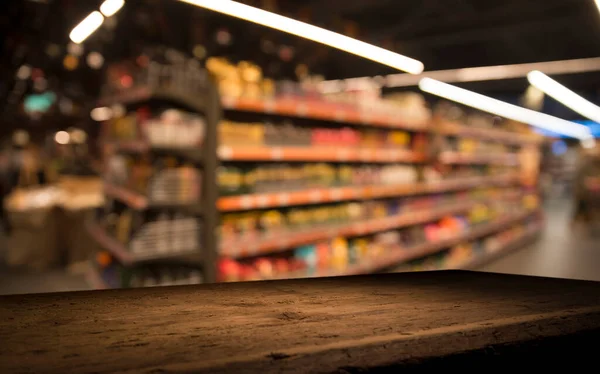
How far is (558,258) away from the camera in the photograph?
7664 millimetres

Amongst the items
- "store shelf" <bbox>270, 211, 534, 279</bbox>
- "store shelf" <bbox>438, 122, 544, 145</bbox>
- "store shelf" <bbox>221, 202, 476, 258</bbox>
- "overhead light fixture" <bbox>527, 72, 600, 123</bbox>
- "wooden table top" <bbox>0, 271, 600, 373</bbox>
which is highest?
"overhead light fixture" <bbox>527, 72, 600, 123</bbox>

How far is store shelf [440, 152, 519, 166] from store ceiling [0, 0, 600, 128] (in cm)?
112

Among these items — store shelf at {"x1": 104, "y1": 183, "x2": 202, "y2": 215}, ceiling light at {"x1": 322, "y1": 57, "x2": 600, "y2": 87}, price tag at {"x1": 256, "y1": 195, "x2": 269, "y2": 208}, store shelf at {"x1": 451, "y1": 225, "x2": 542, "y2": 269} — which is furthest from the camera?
store shelf at {"x1": 451, "y1": 225, "x2": 542, "y2": 269}

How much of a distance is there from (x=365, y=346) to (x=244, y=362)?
0.20 metres

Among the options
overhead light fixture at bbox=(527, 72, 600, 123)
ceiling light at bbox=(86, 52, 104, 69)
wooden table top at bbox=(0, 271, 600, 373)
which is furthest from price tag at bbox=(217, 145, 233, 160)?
ceiling light at bbox=(86, 52, 104, 69)

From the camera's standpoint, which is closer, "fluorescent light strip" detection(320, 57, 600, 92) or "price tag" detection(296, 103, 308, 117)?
"price tag" detection(296, 103, 308, 117)

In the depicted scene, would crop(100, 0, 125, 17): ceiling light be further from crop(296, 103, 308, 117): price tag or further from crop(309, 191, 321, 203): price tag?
crop(309, 191, 321, 203): price tag

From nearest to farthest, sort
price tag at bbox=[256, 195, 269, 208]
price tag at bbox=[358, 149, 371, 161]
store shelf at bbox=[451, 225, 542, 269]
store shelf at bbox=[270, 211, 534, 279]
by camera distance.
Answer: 1. price tag at bbox=[256, 195, 269, 208]
2. store shelf at bbox=[270, 211, 534, 279]
3. price tag at bbox=[358, 149, 371, 161]
4. store shelf at bbox=[451, 225, 542, 269]

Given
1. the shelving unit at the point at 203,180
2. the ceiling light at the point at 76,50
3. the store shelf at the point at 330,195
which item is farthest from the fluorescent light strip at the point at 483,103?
the ceiling light at the point at 76,50

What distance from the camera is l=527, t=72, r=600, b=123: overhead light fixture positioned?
6.08 m

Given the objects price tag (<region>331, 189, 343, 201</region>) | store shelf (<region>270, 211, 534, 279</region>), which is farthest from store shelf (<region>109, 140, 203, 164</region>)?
price tag (<region>331, 189, 343, 201</region>)

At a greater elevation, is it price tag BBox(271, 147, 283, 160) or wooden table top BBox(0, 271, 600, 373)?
price tag BBox(271, 147, 283, 160)

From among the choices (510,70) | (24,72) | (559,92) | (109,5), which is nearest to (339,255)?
(109,5)

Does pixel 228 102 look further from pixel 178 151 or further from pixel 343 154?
pixel 343 154
